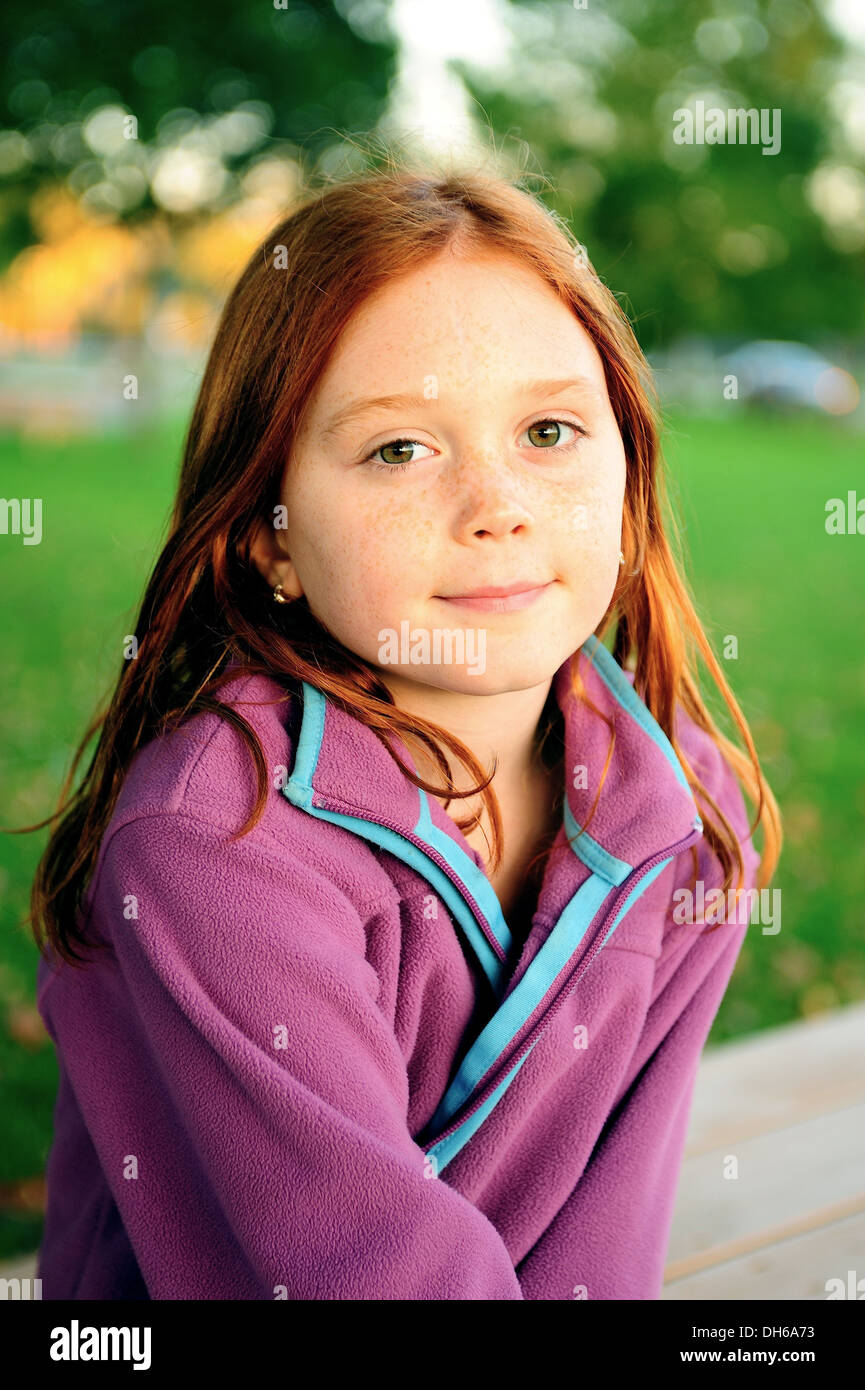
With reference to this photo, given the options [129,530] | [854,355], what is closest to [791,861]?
[129,530]

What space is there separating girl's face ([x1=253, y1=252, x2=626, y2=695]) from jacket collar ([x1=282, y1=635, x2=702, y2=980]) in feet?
0.43

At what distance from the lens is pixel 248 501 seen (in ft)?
5.67

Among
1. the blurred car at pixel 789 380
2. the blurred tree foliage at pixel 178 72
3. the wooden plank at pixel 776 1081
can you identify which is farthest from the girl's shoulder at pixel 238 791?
the blurred car at pixel 789 380

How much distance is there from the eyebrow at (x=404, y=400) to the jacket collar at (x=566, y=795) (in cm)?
33

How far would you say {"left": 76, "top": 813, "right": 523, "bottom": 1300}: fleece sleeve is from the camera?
4.57 ft

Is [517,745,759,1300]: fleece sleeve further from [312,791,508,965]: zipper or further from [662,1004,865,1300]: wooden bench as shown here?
[662,1004,865,1300]: wooden bench

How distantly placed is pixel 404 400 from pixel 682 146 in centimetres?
3393

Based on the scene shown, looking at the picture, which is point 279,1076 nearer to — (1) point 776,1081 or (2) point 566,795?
(2) point 566,795

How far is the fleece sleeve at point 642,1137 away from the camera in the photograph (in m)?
1.82

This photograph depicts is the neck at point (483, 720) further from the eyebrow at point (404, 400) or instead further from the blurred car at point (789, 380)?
the blurred car at point (789, 380)

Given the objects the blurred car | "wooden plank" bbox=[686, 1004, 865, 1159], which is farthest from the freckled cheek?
the blurred car

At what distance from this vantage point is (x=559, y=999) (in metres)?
1.68

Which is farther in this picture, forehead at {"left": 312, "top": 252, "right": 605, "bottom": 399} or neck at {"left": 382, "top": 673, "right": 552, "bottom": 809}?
neck at {"left": 382, "top": 673, "right": 552, "bottom": 809}

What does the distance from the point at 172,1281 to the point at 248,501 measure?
973 millimetres
